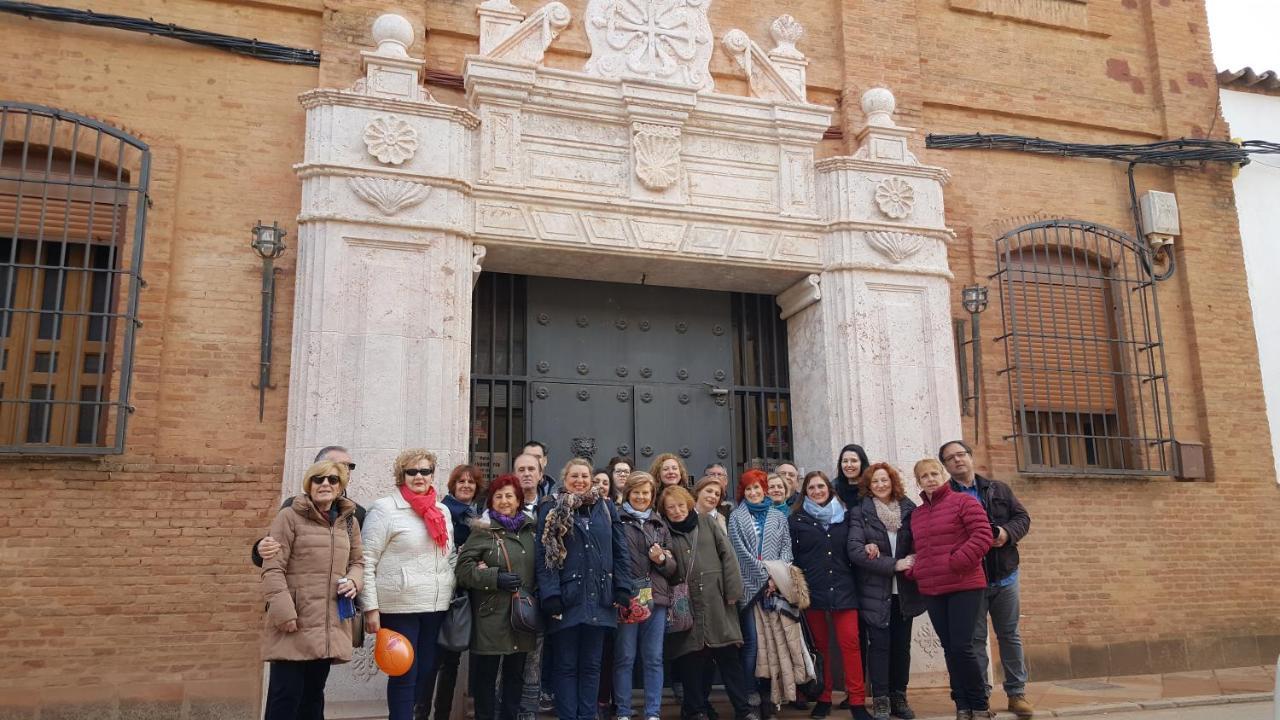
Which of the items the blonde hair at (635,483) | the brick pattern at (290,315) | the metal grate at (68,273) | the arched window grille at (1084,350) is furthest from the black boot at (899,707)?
the metal grate at (68,273)

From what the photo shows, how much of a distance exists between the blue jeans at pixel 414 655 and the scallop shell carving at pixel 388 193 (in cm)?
317

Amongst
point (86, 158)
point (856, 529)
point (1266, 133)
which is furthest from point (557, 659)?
point (1266, 133)

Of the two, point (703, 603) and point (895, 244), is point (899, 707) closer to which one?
point (703, 603)

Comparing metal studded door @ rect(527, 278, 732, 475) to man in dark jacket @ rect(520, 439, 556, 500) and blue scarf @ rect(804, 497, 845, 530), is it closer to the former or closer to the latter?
man in dark jacket @ rect(520, 439, 556, 500)

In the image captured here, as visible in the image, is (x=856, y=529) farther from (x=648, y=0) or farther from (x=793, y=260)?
(x=648, y=0)

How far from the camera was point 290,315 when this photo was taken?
7.29m

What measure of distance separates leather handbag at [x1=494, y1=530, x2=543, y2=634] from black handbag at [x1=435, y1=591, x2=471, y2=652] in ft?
0.82

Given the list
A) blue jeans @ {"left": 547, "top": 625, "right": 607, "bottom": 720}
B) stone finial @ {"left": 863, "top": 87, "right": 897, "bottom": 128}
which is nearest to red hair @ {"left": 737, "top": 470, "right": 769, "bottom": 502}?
blue jeans @ {"left": 547, "top": 625, "right": 607, "bottom": 720}

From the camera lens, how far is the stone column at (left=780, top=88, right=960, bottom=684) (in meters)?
8.28

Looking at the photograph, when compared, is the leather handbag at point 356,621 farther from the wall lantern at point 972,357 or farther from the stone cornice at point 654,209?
the wall lantern at point 972,357

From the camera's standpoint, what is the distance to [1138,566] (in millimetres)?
9062

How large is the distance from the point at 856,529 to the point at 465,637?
102 inches

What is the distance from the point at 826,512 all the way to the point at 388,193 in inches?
150

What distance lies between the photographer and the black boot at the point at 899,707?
21.6 ft
